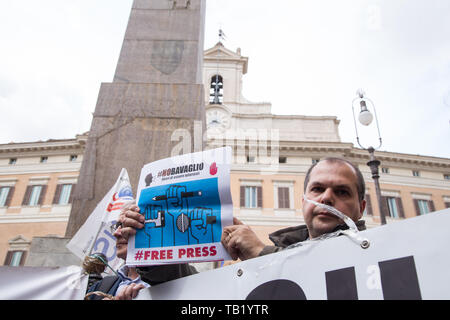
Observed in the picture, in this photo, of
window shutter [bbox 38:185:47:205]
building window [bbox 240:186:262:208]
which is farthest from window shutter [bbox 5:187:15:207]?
building window [bbox 240:186:262:208]

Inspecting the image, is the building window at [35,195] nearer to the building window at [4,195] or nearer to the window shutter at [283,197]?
the building window at [4,195]

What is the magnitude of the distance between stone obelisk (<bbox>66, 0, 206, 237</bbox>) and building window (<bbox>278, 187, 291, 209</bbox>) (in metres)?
18.9

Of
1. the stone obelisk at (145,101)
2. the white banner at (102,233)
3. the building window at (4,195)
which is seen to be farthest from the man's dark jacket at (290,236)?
the building window at (4,195)

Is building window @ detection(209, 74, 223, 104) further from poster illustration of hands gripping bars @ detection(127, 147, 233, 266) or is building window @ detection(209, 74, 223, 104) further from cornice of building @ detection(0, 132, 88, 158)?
poster illustration of hands gripping bars @ detection(127, 147, 233, 266)

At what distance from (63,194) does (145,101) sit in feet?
76.0

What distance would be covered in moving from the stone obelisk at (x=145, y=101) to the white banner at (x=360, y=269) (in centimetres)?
221

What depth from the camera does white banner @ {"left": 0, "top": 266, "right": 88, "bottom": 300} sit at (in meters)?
1.62

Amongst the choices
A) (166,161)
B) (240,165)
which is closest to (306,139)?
(240,165)

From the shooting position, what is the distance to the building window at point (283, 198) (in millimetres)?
22587

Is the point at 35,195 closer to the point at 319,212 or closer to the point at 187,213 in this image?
the point at 187,213

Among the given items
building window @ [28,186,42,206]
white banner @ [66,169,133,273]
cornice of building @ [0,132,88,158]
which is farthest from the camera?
cornice of building @ [0,132,88,158]

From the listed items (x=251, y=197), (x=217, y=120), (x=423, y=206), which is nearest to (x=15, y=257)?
(x=251, y=197)

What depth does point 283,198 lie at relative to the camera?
902 inches
